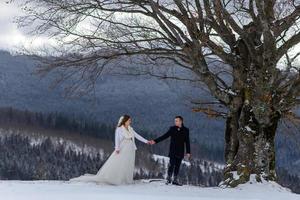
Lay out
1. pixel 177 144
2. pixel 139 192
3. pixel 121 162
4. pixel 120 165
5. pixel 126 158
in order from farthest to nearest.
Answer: pixel 126 158 < pixel 121 162 < pixel 120 165 < pixel 177 144 < pixel 139 192

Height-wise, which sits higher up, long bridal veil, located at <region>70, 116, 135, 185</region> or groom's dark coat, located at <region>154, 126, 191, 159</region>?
groom's dark coat, located at <region>154, 126, 191, 159</region>

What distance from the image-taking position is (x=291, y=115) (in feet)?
61.3

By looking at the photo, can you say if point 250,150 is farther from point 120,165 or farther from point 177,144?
point 120,165

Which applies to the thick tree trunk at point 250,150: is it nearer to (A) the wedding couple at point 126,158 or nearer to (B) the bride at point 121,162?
(A) the wedding couple at point 126,158

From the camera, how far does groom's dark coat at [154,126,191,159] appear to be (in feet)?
53.1

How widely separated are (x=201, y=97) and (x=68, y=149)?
10468cm

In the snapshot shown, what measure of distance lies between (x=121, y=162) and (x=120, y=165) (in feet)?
0.47

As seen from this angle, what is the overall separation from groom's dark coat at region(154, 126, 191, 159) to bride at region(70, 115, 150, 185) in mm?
722

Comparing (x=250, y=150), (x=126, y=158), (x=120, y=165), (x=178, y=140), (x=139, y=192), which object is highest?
(x=178, y=140)

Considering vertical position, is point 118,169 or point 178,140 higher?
point 178,140

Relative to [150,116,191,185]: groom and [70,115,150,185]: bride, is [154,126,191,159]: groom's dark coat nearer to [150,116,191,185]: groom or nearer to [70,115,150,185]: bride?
[150,116,191,185]: groom

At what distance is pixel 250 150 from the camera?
53.5 ft

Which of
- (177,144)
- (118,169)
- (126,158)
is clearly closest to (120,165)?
(118,169)

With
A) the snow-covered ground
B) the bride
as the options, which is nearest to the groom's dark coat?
the bride
